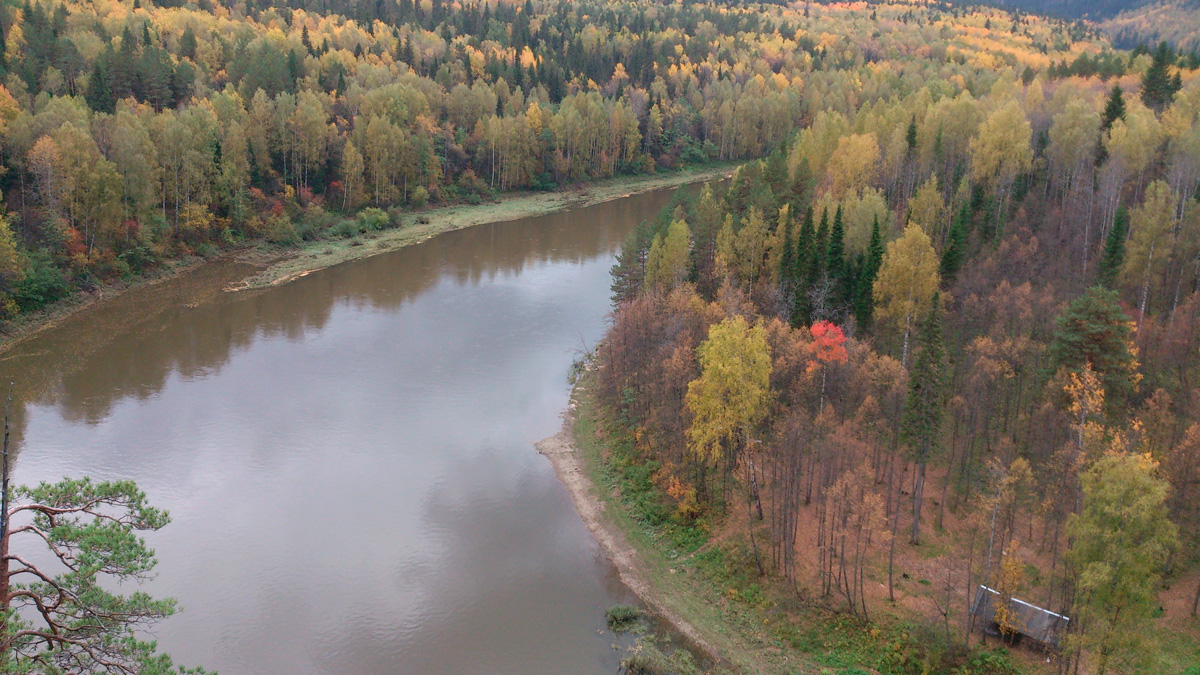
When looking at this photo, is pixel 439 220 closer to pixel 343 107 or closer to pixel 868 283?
pixel 343 107

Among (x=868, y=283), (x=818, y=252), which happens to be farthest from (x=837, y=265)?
(x=868, y=283)

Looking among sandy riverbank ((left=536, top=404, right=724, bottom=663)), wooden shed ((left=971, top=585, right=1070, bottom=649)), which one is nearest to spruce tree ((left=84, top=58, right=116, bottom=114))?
sandy riverbank ((left=536, top=404, right=724, bottom=663))

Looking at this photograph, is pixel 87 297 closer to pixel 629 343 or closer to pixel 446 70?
pixel 629 343

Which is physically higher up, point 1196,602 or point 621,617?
point 1196,602

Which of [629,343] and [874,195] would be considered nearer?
[629,343]

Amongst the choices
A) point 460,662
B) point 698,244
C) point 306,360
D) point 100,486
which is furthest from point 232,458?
point 698,244

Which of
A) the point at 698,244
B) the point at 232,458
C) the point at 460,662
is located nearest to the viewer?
the point at 460,662
